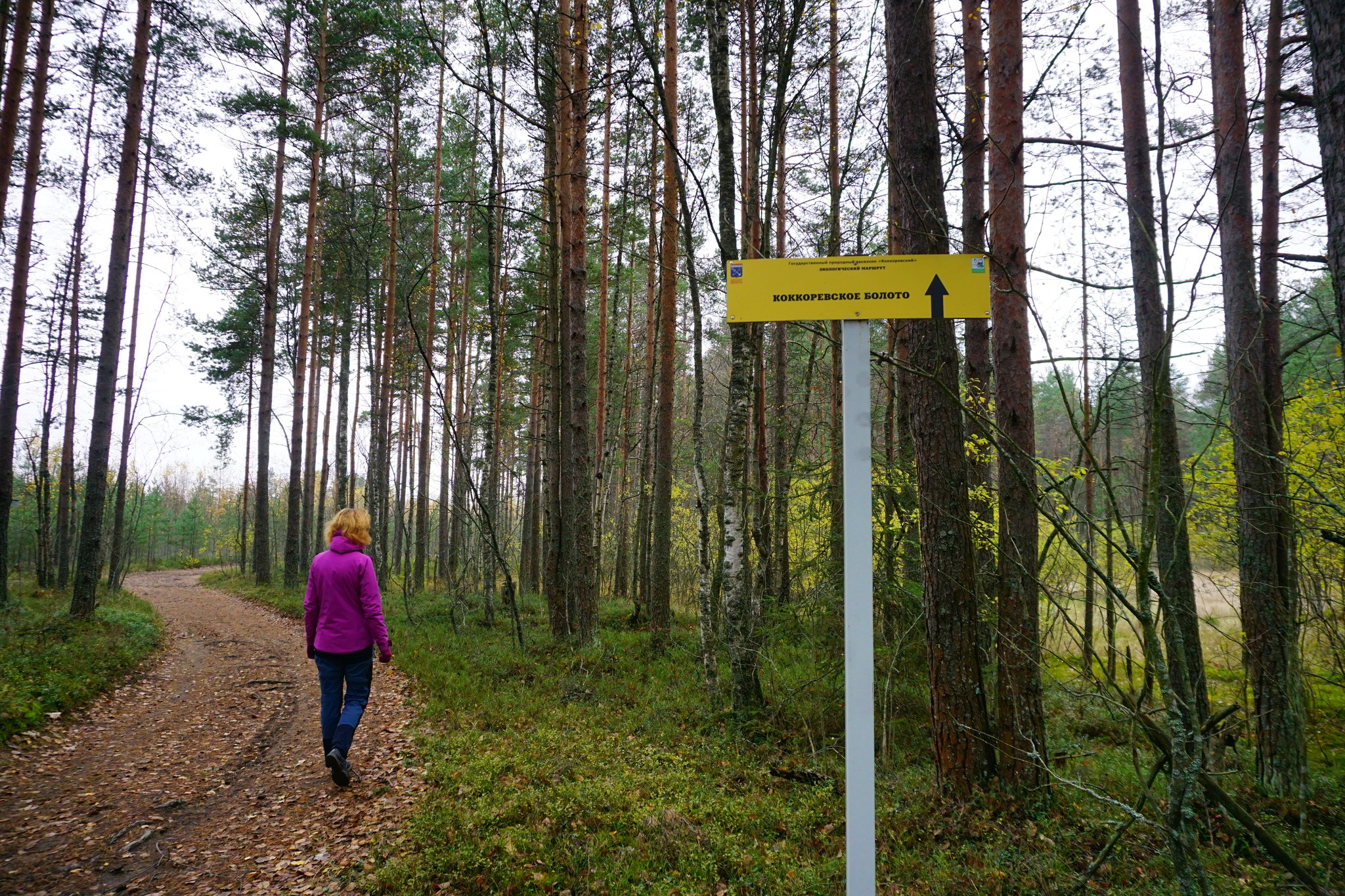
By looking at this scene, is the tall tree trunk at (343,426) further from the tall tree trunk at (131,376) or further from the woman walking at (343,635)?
the woman walking at (343,635)

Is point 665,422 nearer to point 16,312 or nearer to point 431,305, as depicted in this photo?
point 431,305

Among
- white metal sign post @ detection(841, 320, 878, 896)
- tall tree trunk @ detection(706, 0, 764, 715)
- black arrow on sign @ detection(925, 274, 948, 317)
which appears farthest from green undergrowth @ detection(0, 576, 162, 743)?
black arrow on sign @ detection(925, 274, 948, 317)

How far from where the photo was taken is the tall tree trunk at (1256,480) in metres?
4.80

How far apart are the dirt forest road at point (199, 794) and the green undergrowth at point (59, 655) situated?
26cm

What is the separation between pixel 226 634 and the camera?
1106cm

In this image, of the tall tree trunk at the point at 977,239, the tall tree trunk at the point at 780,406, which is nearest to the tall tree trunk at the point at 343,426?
the tall tree trunk at the point at 780,406

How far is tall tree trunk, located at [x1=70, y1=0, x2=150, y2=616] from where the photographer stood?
9898mm

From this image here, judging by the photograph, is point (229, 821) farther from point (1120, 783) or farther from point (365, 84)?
point (365, 84)

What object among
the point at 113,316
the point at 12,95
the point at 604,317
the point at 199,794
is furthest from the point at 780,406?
the point at 12,95

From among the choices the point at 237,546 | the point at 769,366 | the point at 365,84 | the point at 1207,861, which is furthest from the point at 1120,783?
the point at 237,546

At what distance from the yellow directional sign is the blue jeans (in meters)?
4.33

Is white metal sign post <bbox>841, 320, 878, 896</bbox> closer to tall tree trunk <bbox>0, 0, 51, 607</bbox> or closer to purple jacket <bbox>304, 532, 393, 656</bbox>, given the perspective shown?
purple jacket <bbox>304, 532, 393, 656</bbox>

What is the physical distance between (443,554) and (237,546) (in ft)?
102

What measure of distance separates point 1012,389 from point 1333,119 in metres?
3.04
